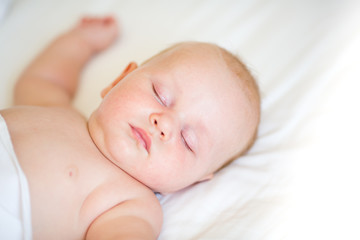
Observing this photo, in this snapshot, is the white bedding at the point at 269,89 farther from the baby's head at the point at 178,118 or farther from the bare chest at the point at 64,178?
the bare chest at the point at 64,178

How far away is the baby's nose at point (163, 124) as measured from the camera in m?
1.05

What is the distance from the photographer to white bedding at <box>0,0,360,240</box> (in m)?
1.06

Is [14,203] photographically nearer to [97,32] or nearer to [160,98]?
[160,98]

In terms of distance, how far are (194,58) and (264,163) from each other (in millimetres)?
431

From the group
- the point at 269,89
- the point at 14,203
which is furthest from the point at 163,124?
the point at 269,89

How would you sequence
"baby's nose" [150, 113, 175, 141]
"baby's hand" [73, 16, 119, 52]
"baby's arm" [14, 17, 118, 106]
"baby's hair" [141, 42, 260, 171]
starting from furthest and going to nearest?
"baby's hand" [73, 16, 119, 52] < "baby's arm" [14, 17, 118, 106] < "baby's hair" [141, 42, 260, 171] < "baby's nose" [150, 113, 175, 141]

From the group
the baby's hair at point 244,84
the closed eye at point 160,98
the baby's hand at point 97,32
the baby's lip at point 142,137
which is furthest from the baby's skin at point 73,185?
the baby's hand at point 97,32

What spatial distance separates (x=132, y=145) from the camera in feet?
3.53

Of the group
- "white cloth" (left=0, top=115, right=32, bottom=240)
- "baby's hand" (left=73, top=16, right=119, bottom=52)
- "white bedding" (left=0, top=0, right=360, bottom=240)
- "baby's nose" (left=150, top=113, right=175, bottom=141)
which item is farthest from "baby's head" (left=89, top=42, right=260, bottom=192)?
"baby's hand" (left=73, top=16, right=119, bottom=52)

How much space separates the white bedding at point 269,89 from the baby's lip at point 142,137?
0.24 meters

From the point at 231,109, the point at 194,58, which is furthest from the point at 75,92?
the point at 231,109

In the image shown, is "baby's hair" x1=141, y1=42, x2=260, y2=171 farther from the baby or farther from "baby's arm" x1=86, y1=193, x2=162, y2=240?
"baby's arm" x1=86, y1=193, x2=162, y2=240

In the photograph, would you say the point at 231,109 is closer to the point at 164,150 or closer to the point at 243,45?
the point at 164,150

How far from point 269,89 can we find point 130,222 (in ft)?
2.64
